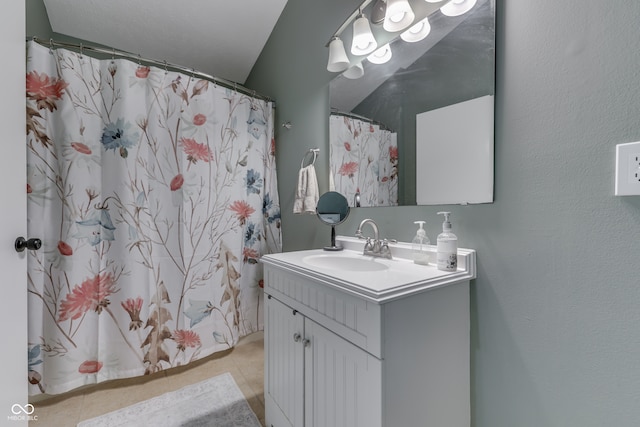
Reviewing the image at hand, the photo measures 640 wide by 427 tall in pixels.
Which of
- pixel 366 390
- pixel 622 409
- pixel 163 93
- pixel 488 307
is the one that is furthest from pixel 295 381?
pixel 163 93

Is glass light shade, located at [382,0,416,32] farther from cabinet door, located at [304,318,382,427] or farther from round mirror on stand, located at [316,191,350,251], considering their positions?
cabinet door, located at [304,318,382,427]

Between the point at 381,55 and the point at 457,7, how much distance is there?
1.16ft

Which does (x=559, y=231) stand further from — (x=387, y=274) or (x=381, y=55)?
(x=381, y=55)

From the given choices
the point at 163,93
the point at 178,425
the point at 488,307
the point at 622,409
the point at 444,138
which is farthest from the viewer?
the point at 163,93

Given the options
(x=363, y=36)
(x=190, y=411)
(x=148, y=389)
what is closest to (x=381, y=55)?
(x=363, y=36)

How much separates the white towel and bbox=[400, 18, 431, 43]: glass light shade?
2.59 ft

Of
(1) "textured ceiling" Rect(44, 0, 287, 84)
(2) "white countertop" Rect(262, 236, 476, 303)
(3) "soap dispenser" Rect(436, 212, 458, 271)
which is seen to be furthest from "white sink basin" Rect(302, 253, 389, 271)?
(1) "textured ceiling" Rect(44, 0, 287, 84)

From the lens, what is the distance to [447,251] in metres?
0.87

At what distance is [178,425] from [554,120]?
1.89m

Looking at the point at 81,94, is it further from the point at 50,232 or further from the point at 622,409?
the point at 622,409

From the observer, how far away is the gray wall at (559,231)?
62cm

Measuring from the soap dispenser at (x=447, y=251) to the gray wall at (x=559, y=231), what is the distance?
3.1 inches

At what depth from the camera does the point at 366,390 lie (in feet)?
2.33

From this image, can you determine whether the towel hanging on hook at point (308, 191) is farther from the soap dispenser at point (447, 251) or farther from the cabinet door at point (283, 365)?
the soap dispenser at point (447, 251)
